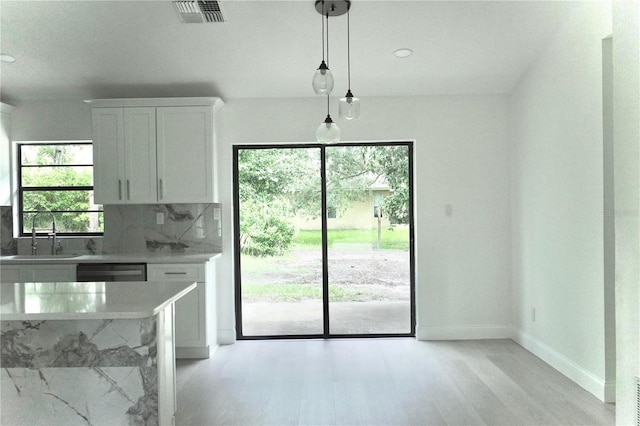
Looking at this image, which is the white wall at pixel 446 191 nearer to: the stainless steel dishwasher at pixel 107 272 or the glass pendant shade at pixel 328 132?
the stainless steel dishwasher at pixel 107 272

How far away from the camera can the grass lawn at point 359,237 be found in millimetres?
4539

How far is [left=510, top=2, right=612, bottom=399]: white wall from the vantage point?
3012mm

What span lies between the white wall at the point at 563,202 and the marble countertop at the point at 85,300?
9.02ft

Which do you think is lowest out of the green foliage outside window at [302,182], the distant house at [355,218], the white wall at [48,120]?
the distant house at [355,218]

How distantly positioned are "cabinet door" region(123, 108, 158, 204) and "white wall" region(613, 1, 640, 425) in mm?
3602

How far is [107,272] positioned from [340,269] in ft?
7.23

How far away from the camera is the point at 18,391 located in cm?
204

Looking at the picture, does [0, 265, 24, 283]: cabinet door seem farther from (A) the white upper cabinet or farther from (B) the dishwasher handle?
(A) the white upper cabinet

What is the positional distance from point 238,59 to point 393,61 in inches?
53.3

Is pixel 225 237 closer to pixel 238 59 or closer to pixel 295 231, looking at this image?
pixel 295 231

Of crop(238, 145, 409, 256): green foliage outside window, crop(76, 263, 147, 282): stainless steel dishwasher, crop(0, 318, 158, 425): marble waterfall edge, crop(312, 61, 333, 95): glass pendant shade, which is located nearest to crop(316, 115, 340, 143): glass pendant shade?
crop(312, 61, 333, 95): glass pendant shade

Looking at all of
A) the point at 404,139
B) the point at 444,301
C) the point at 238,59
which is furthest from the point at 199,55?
the point at 444,301

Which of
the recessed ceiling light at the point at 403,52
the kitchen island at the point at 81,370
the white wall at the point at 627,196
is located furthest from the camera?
the recessed ceiling light at the point at 403,52

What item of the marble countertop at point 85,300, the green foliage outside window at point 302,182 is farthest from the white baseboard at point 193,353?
the marble countertop at point 85,300
